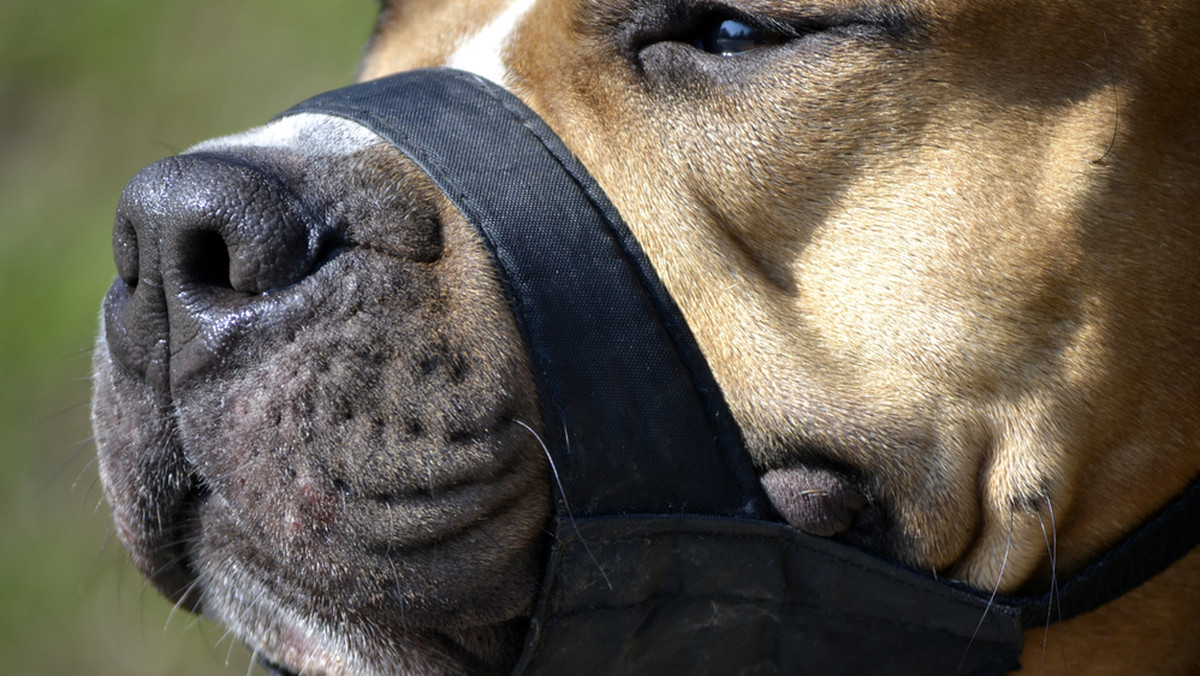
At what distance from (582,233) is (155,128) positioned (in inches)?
193

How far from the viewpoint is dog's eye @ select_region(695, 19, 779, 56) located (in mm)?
1781

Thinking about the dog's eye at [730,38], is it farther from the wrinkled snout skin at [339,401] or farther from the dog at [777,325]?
the wrinkled snout skin at [339,401]

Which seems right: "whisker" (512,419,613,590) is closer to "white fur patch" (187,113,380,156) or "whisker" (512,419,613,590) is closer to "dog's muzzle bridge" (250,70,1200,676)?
"dog's muzzle bridge" (250,70,1200,676)

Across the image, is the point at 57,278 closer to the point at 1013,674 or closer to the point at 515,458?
the point at 515,458

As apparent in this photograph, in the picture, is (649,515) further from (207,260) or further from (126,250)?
(126,250)

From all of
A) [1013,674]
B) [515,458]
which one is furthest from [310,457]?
[1013,674]

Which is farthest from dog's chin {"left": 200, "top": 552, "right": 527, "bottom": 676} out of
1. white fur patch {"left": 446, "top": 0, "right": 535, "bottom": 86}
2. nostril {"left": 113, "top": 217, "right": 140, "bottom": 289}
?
white fur patch {"left": 446, "top": 0, "right": 535, "bottom": 86}

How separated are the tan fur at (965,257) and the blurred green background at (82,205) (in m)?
2.73

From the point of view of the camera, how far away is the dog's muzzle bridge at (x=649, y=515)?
1.65 meters

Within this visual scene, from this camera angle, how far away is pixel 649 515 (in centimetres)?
166

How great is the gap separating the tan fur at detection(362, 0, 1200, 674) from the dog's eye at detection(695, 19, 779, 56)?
2.1 inches

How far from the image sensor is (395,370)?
1.62 m

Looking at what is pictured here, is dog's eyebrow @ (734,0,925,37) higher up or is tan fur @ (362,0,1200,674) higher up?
dog's eyebrow @ (734,0,925,37)

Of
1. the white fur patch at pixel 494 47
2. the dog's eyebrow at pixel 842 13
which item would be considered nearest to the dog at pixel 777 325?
the dog's eyebrow at pixel 842 13
